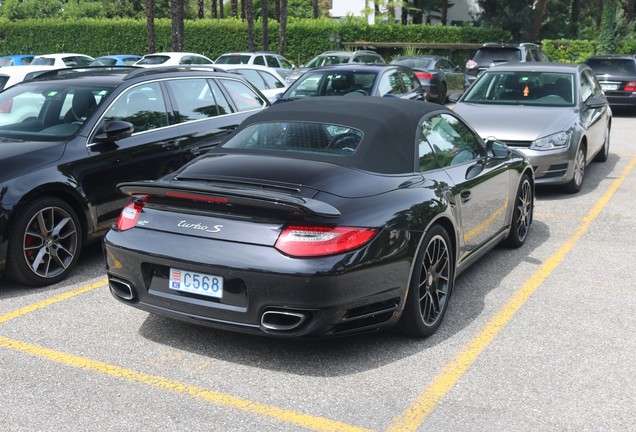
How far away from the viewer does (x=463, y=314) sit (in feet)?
17.3

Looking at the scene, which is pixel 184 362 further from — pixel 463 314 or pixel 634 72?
pixel 634 72

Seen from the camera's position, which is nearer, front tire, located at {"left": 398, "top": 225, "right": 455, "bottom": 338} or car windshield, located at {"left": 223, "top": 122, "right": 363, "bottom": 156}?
front tire, located at {"left": 398, "top": 225, "right": 455, "bottom": 338}

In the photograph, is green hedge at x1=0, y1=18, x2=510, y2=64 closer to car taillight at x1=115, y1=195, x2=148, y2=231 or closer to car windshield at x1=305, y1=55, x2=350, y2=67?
car windshield at x1=305, y1=55, x2=350, y2=67

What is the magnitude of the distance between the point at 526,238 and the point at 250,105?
343 centimetres

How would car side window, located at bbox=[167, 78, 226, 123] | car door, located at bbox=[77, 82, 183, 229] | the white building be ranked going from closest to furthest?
car door, located at bbox=[77, 82, 183, 229], car side window, located at bbox=[167, 78, 226, 123], the white building

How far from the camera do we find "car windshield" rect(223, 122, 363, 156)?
4.91 m

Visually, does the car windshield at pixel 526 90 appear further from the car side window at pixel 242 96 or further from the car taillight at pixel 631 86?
the car taillight at pixel 631 86

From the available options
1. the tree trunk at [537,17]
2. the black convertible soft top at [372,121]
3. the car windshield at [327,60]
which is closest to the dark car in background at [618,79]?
the car windshield at [327,60]

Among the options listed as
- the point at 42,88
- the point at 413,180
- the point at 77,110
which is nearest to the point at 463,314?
the point at 413,180

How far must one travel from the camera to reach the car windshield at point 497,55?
21.2 meters

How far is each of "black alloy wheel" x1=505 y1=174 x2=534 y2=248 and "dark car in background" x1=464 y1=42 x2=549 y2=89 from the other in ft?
46.9

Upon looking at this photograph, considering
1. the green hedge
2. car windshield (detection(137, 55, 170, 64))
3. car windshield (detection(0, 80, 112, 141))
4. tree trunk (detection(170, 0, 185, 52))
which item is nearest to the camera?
car windshield (detection(0, 80, 112, 141))

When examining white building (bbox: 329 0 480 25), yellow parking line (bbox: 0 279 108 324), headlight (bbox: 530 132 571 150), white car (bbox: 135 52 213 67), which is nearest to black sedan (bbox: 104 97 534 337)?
yellow parking line (bbox: 0 279 108 324)

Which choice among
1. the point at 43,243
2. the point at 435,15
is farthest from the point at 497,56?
the point at 435,15
